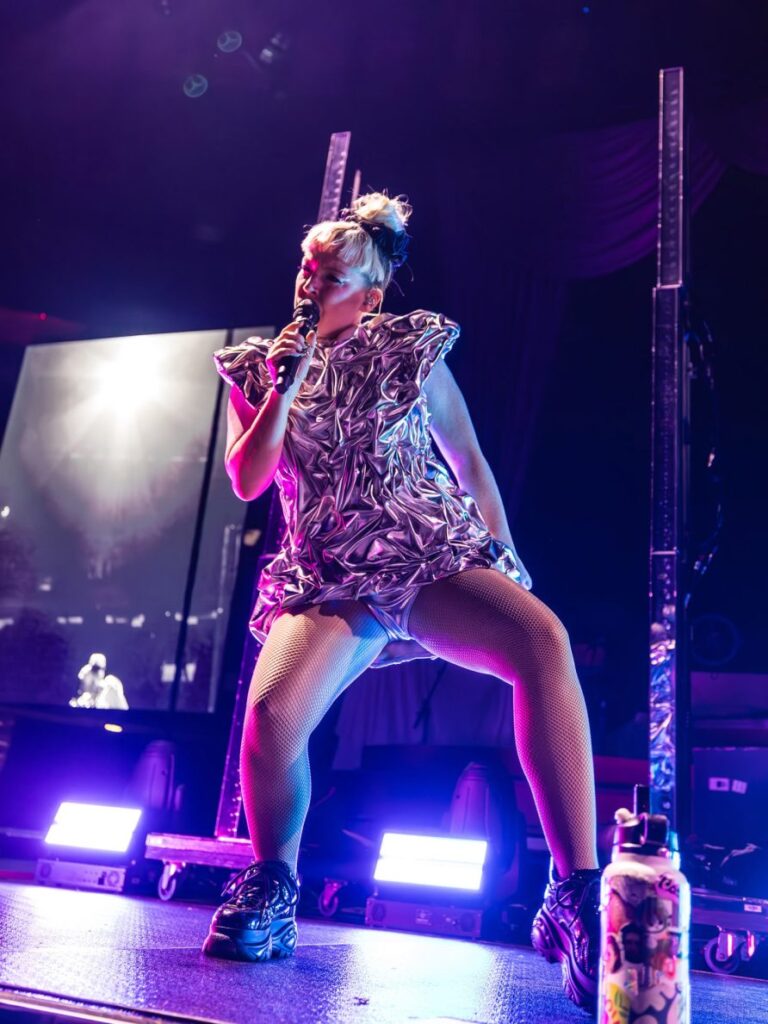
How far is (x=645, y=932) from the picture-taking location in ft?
2.55

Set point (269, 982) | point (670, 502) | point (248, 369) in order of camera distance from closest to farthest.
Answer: point (269, 982) → point (248, 369) → point (670, 502)

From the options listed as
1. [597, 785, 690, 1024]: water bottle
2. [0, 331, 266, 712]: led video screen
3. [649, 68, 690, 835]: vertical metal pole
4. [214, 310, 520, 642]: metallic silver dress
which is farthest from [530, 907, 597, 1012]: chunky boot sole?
[0, 331, 266, 712]: led video screen

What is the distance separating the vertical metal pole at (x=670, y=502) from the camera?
2279mm

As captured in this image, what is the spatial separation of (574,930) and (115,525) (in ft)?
15.9

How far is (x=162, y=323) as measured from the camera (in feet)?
17.8

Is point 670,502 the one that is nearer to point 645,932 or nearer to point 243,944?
point 243,944

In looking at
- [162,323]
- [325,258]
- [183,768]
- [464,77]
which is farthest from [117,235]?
[325,258]

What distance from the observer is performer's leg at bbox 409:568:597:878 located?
1215mm

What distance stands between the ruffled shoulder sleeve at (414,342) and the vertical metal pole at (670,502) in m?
1.09

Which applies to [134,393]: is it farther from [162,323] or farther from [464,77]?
[464,77]

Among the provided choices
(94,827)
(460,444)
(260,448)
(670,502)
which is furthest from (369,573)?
(94,827)

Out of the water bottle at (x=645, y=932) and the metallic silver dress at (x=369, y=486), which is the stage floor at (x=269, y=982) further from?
the metallic silver dress at (x=369, y=486)

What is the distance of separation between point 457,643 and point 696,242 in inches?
154

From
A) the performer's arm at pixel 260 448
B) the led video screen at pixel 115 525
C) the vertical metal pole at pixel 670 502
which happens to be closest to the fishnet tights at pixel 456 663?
the performer's arm at pixel 260 448
